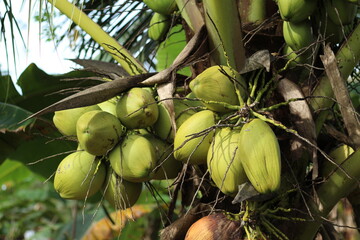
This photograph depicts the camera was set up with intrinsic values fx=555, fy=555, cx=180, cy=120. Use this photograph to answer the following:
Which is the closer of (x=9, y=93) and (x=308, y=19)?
(x=308, y=19)

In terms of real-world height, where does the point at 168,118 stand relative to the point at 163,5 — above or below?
below

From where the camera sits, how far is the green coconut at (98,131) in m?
1.34

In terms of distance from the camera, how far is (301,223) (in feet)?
4.83

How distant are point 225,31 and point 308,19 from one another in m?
0.23

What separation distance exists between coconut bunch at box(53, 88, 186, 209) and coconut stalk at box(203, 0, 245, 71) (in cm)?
18

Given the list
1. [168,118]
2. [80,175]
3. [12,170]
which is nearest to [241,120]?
[168,118]

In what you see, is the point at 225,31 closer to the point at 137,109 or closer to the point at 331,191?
the point at 137,109

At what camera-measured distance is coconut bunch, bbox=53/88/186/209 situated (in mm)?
1354

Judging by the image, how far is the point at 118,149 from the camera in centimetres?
139

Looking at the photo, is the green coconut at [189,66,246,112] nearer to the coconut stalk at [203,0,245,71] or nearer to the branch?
the coconut stalk at [203,0,245,71]

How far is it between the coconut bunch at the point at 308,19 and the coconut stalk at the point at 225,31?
0.12 meters

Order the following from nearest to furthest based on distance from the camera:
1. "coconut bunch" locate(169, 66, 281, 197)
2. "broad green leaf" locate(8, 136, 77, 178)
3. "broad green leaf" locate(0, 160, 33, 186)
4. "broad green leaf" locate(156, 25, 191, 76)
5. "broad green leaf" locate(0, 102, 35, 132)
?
"coconut bunch" locate(169, 66, 281, 197), "broad green leaf" locate(0, 102, 35, 132), "broad green leaf" locate(8, 136, 77, 178), "broad green leaf" locate(156, 25, 191, 76), "broad green leaf" locate(0, 160, 33, 186)

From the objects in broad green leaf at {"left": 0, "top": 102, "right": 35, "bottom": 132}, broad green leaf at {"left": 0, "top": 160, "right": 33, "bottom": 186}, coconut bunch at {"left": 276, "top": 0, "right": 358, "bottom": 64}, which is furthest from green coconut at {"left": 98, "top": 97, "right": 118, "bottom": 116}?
broad green leaf at {"left": 0, "top": 160, "right": 33, "bottom": 186}

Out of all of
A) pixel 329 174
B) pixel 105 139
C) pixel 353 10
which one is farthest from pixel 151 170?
pixel 353 10
